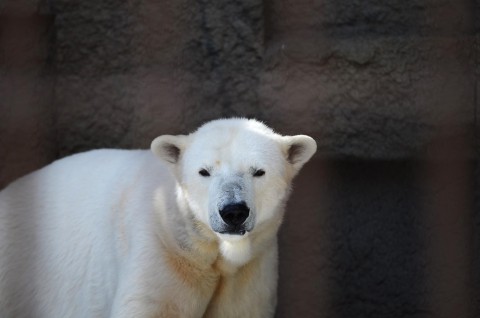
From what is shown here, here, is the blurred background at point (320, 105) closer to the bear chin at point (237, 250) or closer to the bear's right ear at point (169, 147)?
the bear's right ear at point (169, 147)

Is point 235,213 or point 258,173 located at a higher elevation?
point 258,173

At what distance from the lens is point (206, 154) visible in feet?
12.1

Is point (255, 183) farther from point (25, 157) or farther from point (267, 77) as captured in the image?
point (25, 157)

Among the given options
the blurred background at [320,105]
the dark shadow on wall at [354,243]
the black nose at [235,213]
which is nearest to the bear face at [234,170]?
the black nose at [235,213]

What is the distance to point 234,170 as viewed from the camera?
3592 mm

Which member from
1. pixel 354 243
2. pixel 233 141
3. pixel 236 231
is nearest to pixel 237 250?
pixel 236 231

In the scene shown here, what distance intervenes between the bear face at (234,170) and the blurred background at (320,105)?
2.22ft

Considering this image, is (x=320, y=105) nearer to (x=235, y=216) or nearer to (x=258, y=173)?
(x=258, y=173)

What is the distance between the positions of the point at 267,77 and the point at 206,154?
0.91 m

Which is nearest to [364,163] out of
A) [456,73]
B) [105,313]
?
[456,73]

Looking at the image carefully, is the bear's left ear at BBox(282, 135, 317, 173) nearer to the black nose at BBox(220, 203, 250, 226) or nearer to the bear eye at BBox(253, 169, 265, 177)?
the bear eye at BBox(253, 169, 265, 177)

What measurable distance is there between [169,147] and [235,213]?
513mm

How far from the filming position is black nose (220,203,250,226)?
3.45 metres

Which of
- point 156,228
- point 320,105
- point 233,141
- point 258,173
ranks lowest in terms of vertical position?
point 156,228
